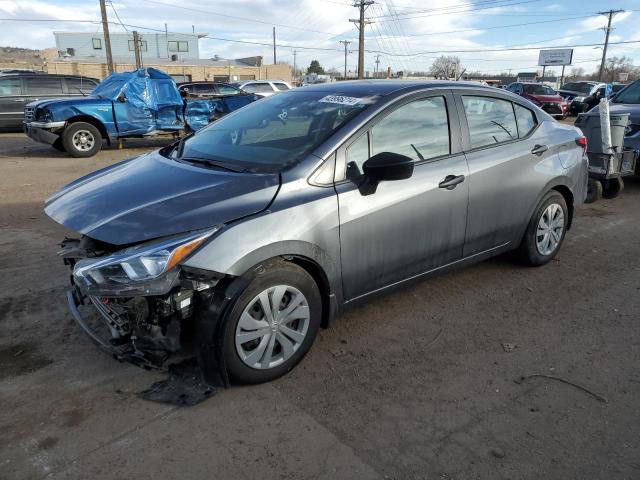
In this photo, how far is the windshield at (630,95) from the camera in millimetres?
9312

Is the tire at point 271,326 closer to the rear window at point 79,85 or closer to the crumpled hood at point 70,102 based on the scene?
the crumpled hood at point 70,102

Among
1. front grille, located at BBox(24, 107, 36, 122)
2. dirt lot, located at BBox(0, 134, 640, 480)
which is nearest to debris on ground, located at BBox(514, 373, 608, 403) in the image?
dirt lot, located at BBox(0, 134, 640, 480)

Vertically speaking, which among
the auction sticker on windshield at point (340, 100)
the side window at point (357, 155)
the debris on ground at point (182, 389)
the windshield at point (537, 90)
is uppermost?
the windshield at point (537, 90)

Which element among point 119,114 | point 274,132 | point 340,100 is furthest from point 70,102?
point 340,100

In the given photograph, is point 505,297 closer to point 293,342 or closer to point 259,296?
point 293,342

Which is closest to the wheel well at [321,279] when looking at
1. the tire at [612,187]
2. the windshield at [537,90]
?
the tire at [612,187]

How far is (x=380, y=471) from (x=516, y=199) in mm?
2719

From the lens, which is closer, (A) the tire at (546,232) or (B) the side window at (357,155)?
(B) the side window at (357,155)

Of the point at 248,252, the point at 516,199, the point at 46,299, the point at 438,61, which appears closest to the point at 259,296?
the point at 248,252

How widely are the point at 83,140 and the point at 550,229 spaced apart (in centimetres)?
1008

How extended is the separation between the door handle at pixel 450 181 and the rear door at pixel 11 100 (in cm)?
1517

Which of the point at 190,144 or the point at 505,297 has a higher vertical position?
the point at 190,144

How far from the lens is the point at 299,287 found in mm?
2938

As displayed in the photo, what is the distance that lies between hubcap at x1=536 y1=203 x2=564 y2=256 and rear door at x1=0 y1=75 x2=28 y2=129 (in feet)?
50.1
